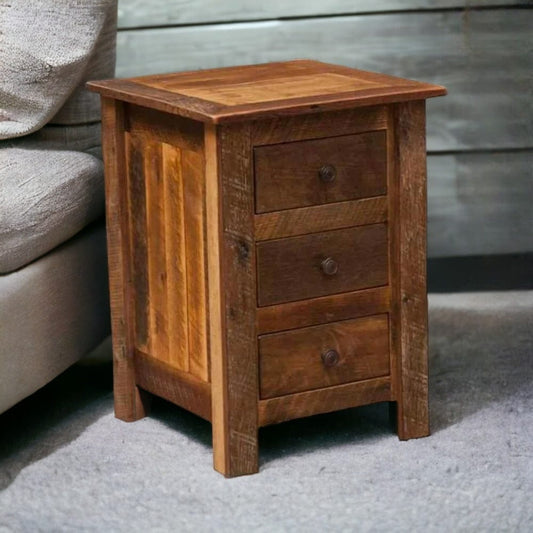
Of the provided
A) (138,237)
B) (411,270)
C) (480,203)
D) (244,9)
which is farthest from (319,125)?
(480,203)

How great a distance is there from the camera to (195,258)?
5.98 ft

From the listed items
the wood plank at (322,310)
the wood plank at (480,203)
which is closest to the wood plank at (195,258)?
the wood plank at (322,310)

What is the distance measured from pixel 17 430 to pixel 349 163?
71cm

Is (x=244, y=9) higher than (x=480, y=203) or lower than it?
higher

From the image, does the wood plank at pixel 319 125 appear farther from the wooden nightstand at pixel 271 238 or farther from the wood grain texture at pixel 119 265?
the wood grain texture at pixel 119 265

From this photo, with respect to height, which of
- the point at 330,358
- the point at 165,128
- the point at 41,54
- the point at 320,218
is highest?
the point at 41,54

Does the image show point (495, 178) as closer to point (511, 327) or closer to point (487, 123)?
point (487, 123)

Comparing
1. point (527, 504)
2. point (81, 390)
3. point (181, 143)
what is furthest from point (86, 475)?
point (527, 504)

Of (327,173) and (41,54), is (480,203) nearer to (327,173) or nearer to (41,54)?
(327,173)

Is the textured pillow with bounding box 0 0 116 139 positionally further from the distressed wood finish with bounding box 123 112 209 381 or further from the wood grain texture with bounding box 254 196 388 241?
the wood grain texture with bounding box 254 196 388 241

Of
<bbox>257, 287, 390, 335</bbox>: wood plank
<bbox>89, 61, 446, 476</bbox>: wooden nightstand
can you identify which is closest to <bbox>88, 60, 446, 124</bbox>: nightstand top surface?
<bbox>89, 61, 446, 476</bbox>: wooden nightstand

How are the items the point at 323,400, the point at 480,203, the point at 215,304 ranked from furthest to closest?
the point at 480,203
the point at 323,400
the point at 215,304

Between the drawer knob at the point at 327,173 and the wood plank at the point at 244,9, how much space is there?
86 cm

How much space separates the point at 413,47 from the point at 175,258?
0.96 m
